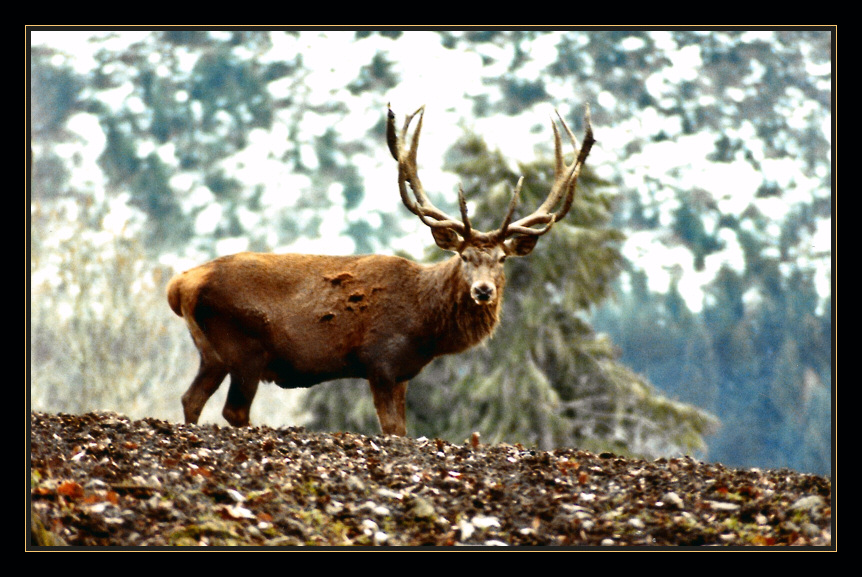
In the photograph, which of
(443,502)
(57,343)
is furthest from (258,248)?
(443,502)

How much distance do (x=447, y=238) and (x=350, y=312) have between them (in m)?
1.13

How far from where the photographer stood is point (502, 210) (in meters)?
17.3

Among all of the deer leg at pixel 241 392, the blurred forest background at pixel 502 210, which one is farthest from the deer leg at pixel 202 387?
the blurred forest background at pixel 502 210

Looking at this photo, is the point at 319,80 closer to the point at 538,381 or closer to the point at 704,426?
the point at 538,381

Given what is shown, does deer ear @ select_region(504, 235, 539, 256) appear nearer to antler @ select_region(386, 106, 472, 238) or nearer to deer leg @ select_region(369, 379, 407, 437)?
antler @ select_region(386, 106, 472, 238)

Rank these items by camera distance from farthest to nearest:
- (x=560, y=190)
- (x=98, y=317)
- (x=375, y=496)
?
(x=98, y=317) → (x=560, y=190) → (x=375, y=496)

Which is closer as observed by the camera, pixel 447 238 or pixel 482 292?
pixel 482 292

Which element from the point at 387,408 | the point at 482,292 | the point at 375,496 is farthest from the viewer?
the point at 387,408

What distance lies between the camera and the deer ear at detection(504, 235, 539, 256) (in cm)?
938

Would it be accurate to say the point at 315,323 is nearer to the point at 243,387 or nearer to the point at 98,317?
the point at 243,387

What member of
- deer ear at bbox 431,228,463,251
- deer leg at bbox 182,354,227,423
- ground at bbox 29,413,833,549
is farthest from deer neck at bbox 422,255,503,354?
ground at bbox 29,413,833,549

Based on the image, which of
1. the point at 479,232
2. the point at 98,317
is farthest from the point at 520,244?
the point at 98,317

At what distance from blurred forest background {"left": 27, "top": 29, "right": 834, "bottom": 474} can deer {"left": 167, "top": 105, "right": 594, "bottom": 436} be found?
287 inches

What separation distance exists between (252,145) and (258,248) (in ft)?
10.00
